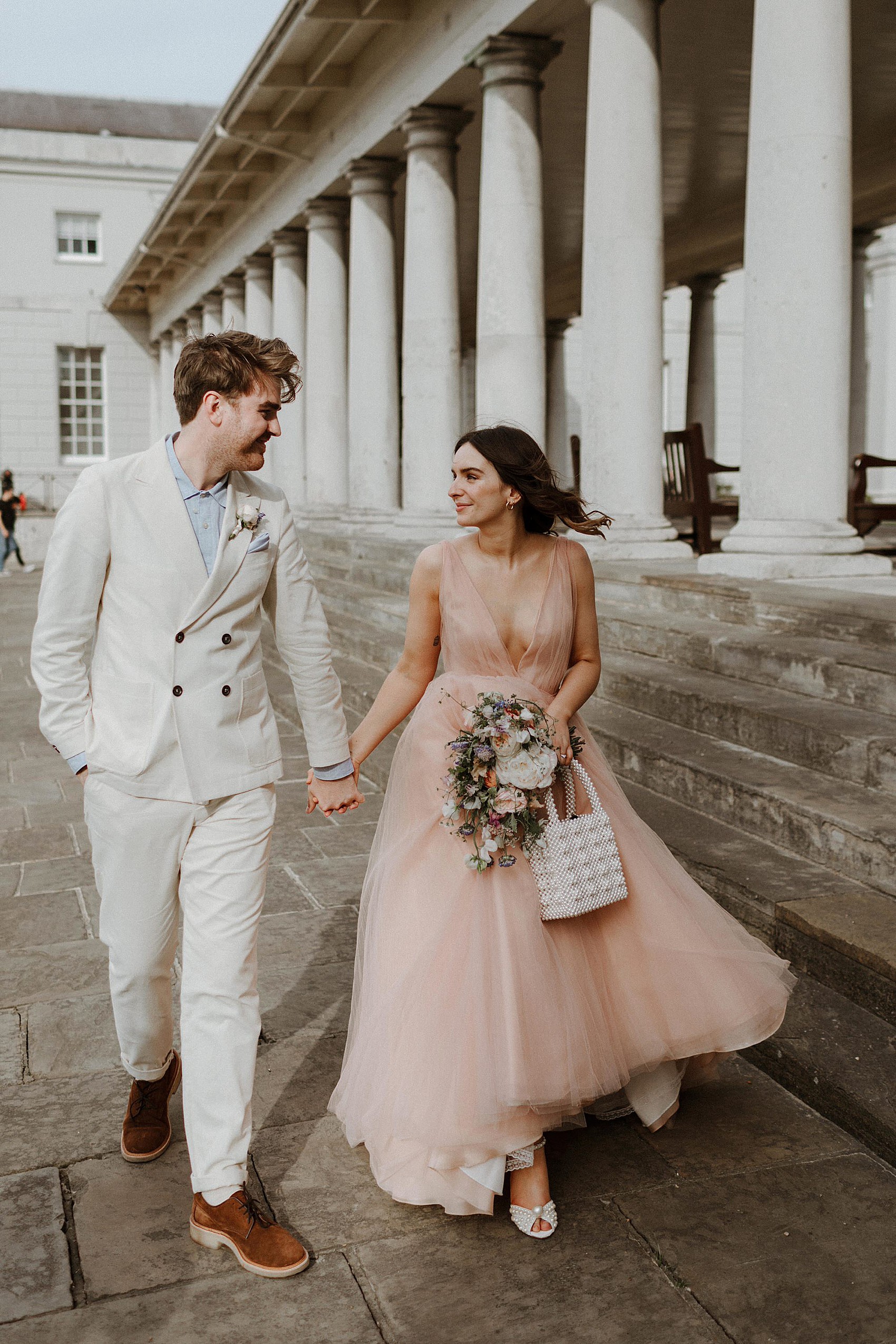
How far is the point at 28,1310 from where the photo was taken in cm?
243

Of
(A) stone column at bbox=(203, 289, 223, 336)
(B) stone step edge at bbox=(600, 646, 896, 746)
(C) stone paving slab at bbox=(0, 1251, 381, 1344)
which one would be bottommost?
(C) stone paving slab at bbox=(0, 1251, 381, 1344)

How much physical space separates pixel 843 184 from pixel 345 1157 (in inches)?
226

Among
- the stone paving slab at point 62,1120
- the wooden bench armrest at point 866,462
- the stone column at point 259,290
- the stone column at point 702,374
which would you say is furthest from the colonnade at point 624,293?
the stone column at point 259,290

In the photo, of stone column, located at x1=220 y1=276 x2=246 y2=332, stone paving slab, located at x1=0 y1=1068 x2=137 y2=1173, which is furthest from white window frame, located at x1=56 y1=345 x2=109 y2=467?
stone paving slab, located at x1=0 y1=1068 x2=137 y2=1173

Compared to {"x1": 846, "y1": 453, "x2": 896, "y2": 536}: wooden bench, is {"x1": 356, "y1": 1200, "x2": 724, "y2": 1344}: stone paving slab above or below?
below

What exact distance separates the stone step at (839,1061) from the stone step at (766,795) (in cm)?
62

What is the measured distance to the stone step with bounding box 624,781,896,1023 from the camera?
3.37m

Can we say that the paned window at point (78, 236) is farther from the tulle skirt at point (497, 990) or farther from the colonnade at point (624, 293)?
the tulle skirt at point (497, 990)

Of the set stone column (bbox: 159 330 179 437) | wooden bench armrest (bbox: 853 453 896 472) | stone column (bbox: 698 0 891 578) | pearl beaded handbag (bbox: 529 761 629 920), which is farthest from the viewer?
stone column (bbox: 159 330 179 437)

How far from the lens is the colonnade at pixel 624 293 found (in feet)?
21.9

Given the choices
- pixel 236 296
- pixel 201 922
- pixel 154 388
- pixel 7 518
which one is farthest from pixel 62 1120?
pixel 154 388

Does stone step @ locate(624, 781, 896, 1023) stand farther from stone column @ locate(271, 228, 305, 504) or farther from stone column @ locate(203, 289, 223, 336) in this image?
stone column @ locate(203, 289, 223, 336)

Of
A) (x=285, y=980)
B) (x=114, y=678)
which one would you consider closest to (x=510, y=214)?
(x=285, y=980)

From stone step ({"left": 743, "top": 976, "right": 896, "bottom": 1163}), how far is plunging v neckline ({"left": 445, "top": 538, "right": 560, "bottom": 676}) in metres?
1.23
